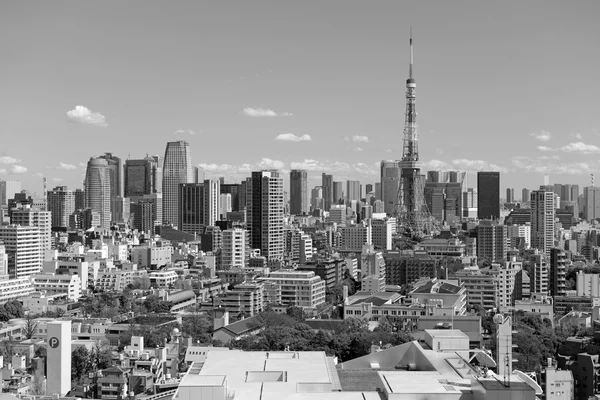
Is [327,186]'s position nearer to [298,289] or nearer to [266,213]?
→ [266,213]

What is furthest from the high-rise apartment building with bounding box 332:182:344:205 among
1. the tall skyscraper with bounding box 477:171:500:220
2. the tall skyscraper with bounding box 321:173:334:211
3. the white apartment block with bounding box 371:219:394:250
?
the white apartment block with bounding box 371:219:394:250

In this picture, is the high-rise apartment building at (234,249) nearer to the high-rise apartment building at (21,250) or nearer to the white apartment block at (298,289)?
the high-rise apartment building at (21,250)

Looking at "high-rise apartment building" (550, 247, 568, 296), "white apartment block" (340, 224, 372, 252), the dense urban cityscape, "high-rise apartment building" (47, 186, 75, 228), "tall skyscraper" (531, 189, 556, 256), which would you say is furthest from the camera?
"high-rise apartment building" (47, 186, 75, 228)

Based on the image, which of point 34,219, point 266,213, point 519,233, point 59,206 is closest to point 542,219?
point 519,233

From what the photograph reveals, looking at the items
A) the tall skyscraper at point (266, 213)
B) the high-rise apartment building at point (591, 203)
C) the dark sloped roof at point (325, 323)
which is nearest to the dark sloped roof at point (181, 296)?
the dark sloped roof at point (325, 323)

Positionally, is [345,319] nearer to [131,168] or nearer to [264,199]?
[264,199]

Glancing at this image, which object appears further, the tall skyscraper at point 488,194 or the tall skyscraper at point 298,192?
the tall skyscraper at point 298,192

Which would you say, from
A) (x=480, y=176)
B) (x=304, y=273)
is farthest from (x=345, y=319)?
(x=480, y=176)

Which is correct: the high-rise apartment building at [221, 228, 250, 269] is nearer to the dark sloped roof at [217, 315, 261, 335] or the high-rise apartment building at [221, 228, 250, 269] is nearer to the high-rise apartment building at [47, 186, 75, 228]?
the dark sloped roof at [217, 315, 261, 335]
